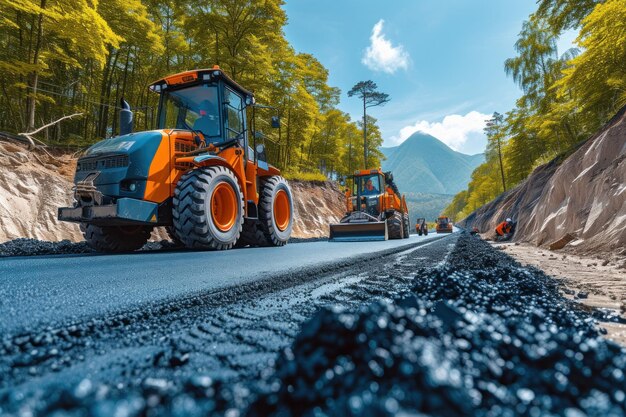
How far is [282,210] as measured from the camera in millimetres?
7863

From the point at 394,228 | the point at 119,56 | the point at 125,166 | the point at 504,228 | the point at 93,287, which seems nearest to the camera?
the point at 93,287

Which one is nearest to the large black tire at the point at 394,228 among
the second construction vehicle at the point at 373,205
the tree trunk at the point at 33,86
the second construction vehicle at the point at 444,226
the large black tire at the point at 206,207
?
the second construction vehicle at the point at 373,205

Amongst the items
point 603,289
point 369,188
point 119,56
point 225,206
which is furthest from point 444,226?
point 603,289

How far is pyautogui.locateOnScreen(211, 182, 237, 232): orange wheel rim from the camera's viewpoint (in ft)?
17.3

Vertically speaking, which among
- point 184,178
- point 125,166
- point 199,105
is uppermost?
point 199,105

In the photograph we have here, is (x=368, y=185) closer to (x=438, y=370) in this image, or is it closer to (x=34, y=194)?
(x=34, y=194)

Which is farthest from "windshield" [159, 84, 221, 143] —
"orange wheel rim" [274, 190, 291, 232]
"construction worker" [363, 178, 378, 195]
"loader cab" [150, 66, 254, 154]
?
"construction worker" [363, 178, 378, 195]

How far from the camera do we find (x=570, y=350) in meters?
0.75

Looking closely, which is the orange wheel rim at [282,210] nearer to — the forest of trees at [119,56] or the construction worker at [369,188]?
the forest of trees at [119,56]

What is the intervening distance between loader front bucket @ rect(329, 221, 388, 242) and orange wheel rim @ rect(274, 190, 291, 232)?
316 cm

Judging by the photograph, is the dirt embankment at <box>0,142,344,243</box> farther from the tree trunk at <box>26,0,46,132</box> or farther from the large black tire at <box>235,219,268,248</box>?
the large black tire at <box>235,219,268,248</box>

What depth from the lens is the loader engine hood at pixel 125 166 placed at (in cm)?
436

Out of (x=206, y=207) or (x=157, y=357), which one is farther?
(x=206, y=207)

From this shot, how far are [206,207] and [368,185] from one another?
385 inches
